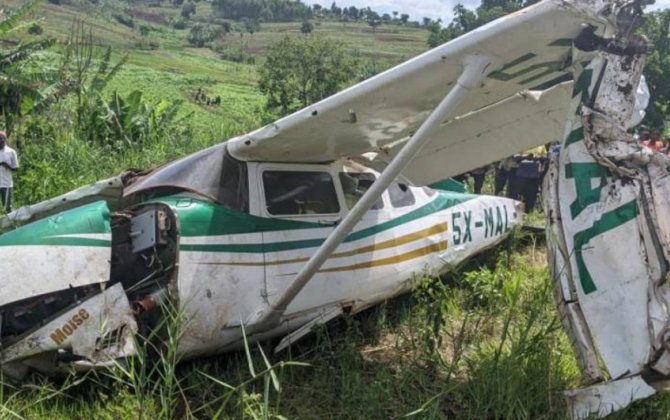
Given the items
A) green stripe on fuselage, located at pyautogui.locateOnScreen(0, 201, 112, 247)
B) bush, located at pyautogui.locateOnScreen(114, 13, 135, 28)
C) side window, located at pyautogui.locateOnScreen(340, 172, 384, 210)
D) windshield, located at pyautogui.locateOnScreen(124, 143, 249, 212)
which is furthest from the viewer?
bush, located at pyautogui.locateOnScreen(114, 13, 135, 28)

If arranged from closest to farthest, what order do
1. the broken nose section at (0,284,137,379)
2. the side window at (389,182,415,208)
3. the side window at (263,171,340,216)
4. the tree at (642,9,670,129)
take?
the broken nose section at (0,284,137,379) → the side window at (263,171,340,216) → the side window at (389,182,415,208) → the tree at (642,9,670,129)

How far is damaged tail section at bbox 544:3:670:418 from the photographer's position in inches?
147

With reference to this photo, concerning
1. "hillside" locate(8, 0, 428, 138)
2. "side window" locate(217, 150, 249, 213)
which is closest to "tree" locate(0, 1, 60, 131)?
"hillside" locate(8, 0, 428, 138)

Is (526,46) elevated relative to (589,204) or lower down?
elevated

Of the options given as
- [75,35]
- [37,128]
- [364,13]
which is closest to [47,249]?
[37,128]

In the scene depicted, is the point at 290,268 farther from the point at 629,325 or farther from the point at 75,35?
the point at 75,35

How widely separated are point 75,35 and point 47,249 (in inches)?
421

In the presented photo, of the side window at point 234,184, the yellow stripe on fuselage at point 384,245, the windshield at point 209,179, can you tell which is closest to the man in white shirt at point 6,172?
the windshield at point 209,179

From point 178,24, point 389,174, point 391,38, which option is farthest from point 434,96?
point 178,24

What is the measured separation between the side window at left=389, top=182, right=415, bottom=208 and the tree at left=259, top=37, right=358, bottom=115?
2755cm

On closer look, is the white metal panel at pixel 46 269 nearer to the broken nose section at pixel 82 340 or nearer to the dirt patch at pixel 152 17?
the broken nose section at pixel 82 340

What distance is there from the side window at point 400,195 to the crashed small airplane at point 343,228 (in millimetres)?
64

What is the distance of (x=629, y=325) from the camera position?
150 inches

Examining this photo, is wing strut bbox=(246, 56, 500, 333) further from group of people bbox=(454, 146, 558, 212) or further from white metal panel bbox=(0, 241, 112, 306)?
group of people bbox=(454, 146, 558, 212)
